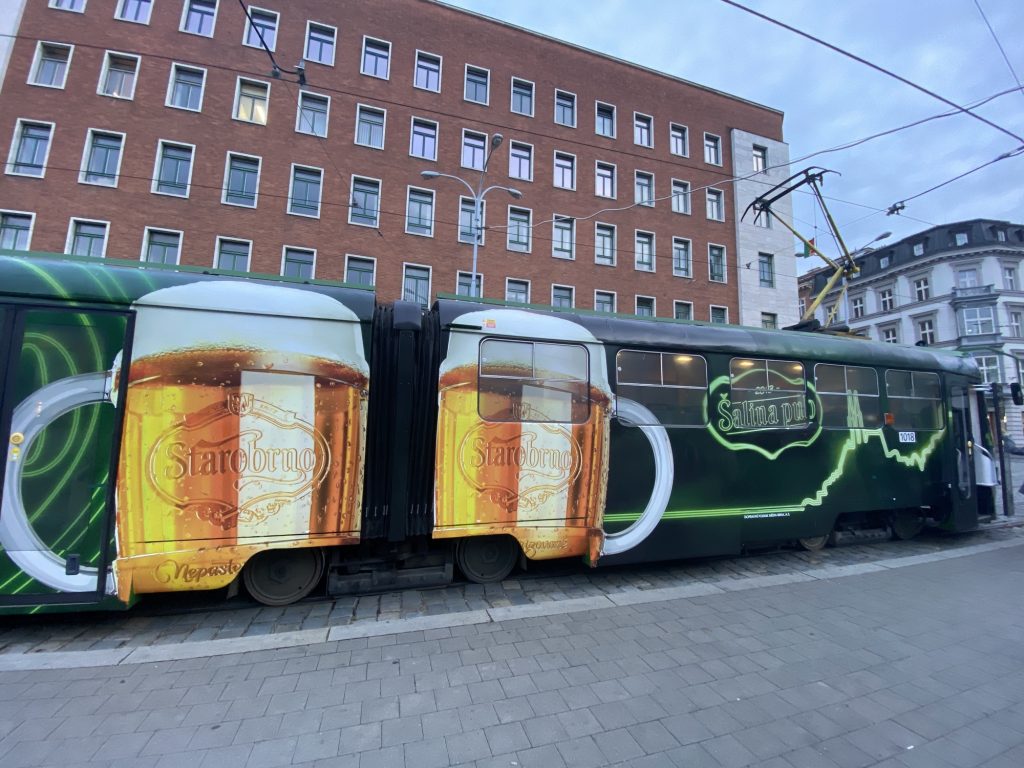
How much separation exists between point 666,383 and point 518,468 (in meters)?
2.22

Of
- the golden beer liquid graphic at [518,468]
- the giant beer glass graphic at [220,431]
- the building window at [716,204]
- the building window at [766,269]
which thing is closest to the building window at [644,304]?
the building window at [716,204]

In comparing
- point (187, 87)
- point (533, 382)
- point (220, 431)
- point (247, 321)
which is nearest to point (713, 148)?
point (187, 87)

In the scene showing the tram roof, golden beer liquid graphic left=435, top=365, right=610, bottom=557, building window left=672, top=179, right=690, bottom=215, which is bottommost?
golden beer liquid graphic left=435, top=365, right=610, bottom=557

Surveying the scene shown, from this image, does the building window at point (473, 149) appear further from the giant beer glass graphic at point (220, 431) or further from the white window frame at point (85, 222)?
the giant beer glass graphic at point (220, 431)

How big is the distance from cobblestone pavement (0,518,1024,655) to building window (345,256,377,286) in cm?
1684

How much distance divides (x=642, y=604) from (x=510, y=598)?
1448mm

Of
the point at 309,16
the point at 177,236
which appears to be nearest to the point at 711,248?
the point at 309,16

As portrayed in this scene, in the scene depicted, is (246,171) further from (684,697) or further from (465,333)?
(684,697)

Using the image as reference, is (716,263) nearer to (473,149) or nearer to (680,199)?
(680,199)

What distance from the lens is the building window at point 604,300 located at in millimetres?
22734

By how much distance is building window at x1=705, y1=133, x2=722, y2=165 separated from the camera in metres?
26.3

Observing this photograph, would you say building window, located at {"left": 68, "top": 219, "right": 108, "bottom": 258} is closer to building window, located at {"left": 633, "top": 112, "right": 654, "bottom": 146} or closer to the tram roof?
the tram roof

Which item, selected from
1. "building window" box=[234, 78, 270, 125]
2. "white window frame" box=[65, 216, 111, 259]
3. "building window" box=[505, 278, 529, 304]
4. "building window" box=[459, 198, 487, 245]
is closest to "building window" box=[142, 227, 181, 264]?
"white window frame" box=[65, 216, 111, 259]

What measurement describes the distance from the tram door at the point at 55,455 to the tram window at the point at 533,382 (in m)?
3.41
